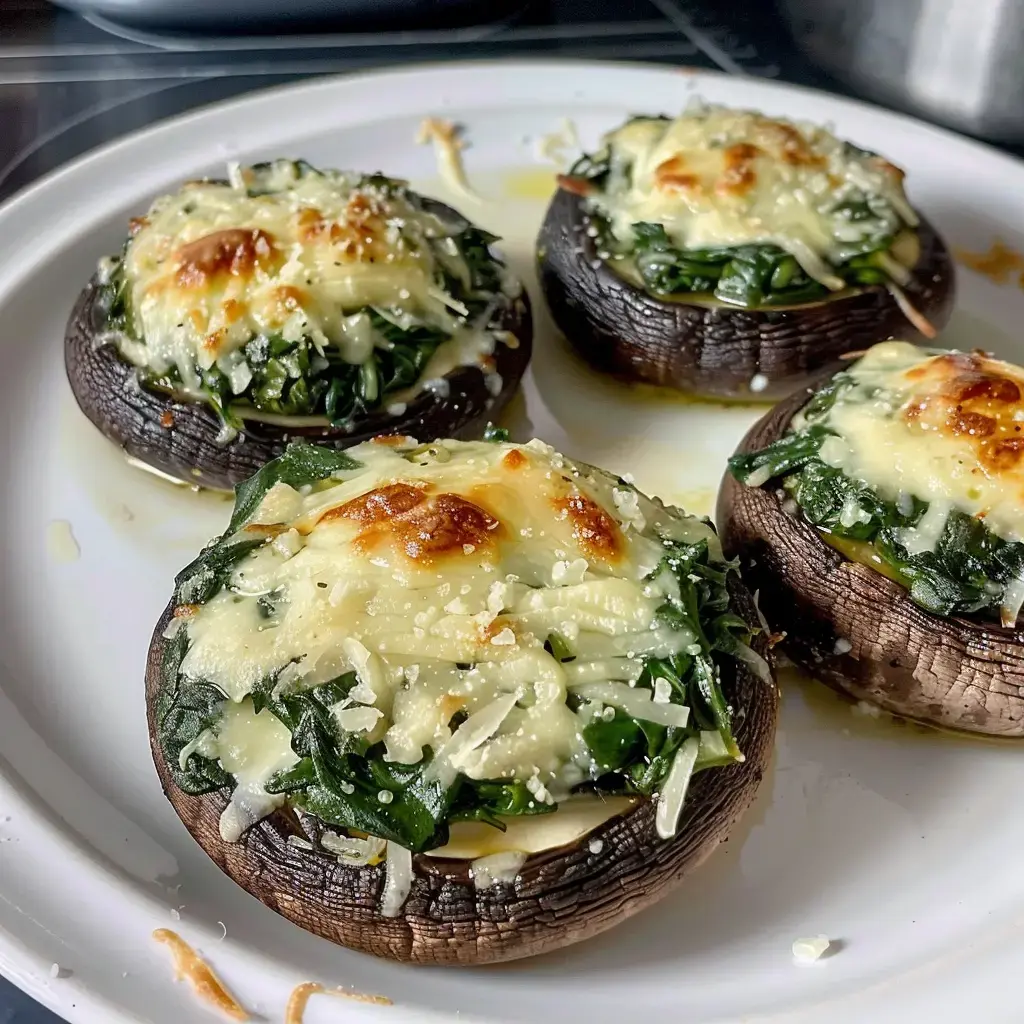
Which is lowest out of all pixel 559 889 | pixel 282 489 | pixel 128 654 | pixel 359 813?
pixel 128 654

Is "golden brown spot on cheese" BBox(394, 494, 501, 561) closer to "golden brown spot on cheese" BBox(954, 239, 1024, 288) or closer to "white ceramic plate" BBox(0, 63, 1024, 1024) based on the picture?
"white ceramic plate" BBox(0, 63, 1024, 1024)

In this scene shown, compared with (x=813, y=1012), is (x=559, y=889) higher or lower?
higher

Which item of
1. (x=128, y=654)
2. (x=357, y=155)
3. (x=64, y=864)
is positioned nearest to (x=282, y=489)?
(x=128, y=654)

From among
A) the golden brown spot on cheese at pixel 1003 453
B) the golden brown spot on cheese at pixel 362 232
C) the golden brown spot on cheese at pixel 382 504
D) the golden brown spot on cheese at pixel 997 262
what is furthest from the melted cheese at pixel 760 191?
the golden brown spot on cheese at pixel 382 504

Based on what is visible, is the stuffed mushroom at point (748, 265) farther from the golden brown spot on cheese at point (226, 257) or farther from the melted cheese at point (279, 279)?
the golden brown spot on cheese at point (226, 257)

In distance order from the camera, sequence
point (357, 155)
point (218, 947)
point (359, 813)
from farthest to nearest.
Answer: point (357, 155) < point (218, 947) < point (359, 813)

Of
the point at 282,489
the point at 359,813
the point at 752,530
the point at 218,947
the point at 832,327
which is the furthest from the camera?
the point at 832,327

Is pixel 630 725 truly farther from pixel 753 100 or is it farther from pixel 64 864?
pixel 753 100

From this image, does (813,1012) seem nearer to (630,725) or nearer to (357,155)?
(630,725)

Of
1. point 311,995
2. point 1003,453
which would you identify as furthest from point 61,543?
point 1003,453

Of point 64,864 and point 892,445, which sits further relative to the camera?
point 892,445
